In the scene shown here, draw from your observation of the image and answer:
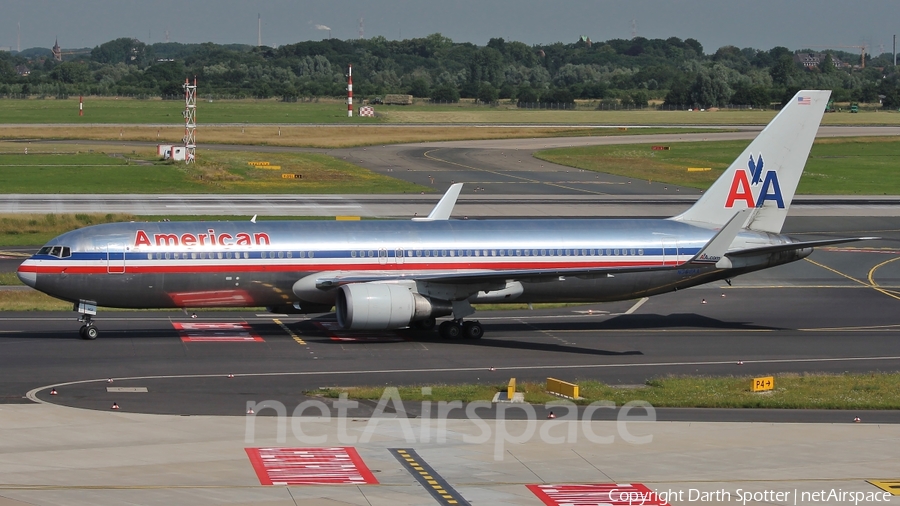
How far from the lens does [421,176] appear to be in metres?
104

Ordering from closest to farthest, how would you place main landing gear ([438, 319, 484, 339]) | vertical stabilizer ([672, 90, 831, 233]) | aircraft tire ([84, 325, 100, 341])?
1. aircraft tire ([84, 325, 100, 341])
2. main landing gear ([438, 319, 484, 339])
3. vertical stabilizer ([672, 90, 831, 233])

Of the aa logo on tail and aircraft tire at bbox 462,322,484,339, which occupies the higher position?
the aa logo on tail

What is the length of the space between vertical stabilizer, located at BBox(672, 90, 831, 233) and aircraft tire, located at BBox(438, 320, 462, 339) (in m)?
10.9

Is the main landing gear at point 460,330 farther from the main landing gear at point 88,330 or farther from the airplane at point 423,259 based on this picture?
the main landing gear at point 88,330

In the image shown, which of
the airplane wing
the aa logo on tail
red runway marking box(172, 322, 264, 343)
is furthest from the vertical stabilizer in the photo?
red runway marking box(172, 322, 264, 343)

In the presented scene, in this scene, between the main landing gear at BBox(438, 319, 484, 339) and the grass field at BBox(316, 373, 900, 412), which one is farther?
the main landing gear at BBox(438, 319, 484, 339)

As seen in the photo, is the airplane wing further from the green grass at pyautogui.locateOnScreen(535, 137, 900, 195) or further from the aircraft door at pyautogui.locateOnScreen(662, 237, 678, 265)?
the green grass at pyautogui.locateOnScreen(535, 137, 900, 195)

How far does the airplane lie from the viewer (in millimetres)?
39938

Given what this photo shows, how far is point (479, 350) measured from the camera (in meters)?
39.9

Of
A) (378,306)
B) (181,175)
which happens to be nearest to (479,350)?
(378,306)

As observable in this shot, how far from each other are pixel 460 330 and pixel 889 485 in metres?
21.0

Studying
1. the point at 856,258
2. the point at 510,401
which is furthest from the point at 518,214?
the point at 510,401

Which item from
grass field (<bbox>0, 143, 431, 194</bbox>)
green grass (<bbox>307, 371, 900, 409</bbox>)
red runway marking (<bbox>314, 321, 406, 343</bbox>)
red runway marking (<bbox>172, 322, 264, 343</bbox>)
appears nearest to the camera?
green grass (<bbox>307, 371, 900, 409</bbox>)

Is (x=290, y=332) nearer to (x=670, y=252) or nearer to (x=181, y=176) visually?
(x=670, y=252)
